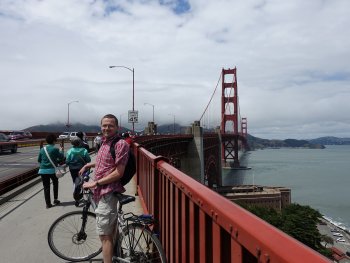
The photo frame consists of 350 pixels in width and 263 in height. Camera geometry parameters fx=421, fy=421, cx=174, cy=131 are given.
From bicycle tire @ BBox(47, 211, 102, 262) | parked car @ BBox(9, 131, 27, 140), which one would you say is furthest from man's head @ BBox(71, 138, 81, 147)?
parked car @ BBox(9, 131, 27, 140)

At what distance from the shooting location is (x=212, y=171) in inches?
2908

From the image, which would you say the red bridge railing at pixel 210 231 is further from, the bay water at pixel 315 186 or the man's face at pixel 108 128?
the bay water at pixel 315 186

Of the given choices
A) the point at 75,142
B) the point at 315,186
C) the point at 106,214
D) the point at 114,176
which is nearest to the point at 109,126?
the point at 114,176

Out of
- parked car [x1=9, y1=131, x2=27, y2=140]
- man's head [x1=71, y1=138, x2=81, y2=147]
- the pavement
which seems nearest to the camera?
the pavement

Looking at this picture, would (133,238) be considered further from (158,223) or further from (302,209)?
(302,209)

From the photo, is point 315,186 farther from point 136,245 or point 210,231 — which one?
point 210,231

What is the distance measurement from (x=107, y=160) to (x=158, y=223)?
1265 millimetres

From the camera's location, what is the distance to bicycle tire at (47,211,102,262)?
204 inches

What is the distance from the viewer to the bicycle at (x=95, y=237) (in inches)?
166

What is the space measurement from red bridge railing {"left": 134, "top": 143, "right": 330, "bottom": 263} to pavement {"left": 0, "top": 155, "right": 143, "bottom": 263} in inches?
61.6

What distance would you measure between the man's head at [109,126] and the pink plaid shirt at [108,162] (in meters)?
0.06

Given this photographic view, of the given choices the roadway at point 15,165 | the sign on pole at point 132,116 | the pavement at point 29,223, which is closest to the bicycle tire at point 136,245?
the pavement at point 29,223

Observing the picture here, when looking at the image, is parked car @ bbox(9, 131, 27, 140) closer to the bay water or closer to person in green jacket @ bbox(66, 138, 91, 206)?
person in green jacket @ bbox(66, 138, 91, 206)

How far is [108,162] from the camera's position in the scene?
4141 millimetres
